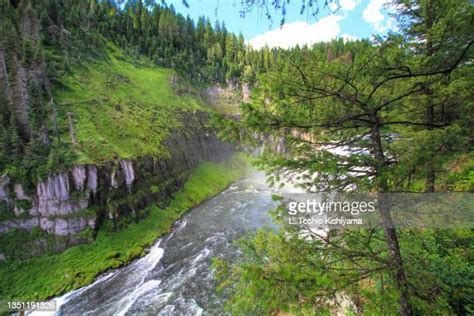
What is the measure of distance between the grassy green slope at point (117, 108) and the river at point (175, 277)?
8.52 metres

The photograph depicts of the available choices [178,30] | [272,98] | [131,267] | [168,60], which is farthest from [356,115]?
[178,30]

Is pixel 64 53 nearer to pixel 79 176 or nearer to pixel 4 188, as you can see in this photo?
pixel 79 176

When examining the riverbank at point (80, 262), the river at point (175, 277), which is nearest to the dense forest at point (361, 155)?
the river at point (175, 277)

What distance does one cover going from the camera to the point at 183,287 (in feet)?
44.9

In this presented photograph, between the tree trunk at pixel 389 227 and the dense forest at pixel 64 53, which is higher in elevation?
the dense forest at pixel 64 53

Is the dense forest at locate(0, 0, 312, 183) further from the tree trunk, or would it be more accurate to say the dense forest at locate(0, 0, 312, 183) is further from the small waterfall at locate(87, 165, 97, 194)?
the tree trunk

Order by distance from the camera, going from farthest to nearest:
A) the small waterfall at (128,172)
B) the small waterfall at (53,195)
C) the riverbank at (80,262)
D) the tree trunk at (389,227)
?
the small waterfall at (128,172) < the small waterfall at (53,195) < the riverbank at (80,262) < the tree trunk at (389,227)

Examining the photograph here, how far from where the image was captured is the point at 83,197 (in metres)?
17.6

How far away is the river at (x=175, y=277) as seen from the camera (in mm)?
12344

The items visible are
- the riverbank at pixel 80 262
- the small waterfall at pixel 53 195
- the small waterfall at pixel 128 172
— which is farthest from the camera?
the small waterfall at pixel 128 172

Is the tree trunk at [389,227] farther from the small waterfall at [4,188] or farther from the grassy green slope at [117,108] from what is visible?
the small waterfall at [4,188]

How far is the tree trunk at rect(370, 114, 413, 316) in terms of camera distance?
12.5 feet

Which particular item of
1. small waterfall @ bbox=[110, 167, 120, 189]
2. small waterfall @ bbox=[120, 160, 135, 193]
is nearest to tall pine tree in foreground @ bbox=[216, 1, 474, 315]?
small waterfall @ bbox=[110, 167, 120, 189]

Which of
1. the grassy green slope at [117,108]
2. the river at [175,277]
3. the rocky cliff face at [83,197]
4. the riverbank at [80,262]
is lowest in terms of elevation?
the river at [175,277]
